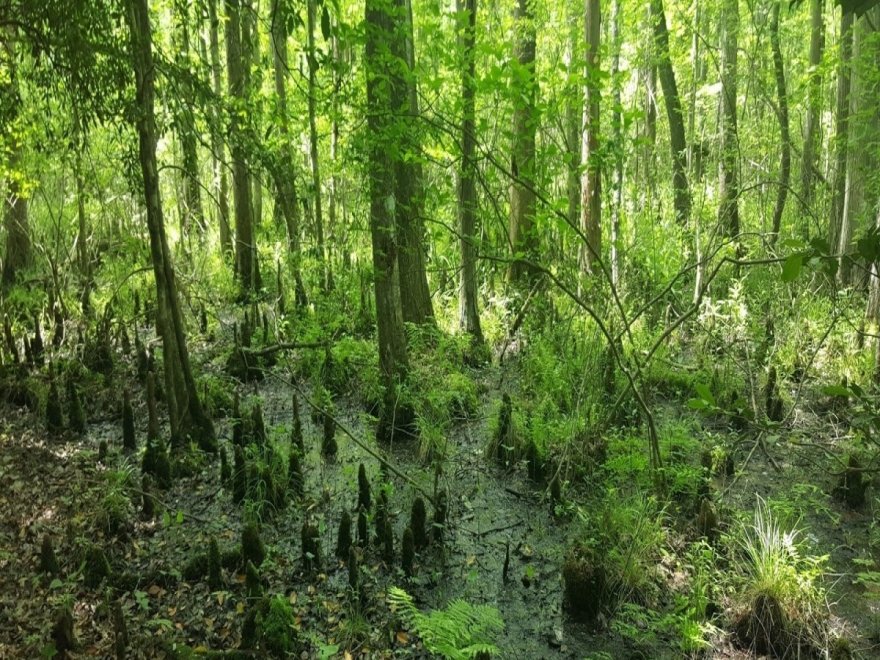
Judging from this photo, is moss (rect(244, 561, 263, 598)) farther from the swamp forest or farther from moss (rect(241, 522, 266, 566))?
moss (rect(241, 522, 266, 566))

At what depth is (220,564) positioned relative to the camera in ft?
11.4

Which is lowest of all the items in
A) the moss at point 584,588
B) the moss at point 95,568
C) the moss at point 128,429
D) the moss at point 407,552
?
the moss at point 584,588

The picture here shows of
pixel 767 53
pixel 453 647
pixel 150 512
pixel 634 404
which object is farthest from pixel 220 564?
pixel 767 53

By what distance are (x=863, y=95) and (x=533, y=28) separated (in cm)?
390

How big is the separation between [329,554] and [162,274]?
235 centimetres

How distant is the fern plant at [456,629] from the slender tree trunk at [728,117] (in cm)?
568

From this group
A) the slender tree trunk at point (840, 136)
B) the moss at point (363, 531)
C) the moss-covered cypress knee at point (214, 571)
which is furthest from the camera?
the slender tree trunk at point (840, 136)

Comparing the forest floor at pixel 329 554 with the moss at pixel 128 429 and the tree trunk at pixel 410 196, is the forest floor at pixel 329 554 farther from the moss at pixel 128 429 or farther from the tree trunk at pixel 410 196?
the tree trunk at pixel 410 196

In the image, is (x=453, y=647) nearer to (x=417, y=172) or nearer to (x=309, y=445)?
(x=309, y=445)

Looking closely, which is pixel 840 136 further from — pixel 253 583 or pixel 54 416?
pixel 54 416

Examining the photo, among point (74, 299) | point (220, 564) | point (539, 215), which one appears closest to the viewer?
point (220, 564)

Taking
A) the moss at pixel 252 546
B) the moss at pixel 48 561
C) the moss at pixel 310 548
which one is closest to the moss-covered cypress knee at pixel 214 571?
the moss at pixel 252 546

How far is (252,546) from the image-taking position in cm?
356

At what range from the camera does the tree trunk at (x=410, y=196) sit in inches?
161
